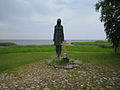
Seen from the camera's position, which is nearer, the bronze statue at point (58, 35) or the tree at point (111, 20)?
the bronze statue at point (58, 35)

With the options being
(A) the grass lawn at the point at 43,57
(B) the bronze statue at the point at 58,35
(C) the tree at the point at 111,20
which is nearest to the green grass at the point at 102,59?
(A) the grass lawn at the point at 43,57

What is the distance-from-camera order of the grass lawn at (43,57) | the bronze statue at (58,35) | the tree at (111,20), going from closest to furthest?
the grass lawn at (43,57)
the bronze statue at (58,35)
the tree at (111,20)

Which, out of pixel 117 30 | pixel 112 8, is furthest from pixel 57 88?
pixel 112 8

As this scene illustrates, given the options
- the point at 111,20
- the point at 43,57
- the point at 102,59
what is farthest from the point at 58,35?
the point at 111,20

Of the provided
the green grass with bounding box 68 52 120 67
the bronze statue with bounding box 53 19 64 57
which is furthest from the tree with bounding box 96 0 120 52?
the bronze statue with bounding box 53 19 64 57

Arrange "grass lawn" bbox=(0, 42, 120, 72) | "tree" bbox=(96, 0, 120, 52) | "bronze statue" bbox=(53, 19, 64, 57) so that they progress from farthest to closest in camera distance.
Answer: "tree" bbox=(96, 0, 120, 52), "bronze statue" bbox=(53, 19, 64, 57), "grass lawn" bbox=(0, 42, 120, 72)

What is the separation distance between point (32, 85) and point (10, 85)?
1.00m

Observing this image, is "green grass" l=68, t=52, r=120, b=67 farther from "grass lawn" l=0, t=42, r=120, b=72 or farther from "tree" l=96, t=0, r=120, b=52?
"tree" l=96, t=0, r=120, b=52

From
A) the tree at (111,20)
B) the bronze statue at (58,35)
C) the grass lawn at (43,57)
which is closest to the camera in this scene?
the grass lawn at (43,57)

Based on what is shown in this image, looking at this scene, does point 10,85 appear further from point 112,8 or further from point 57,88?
point 112,8

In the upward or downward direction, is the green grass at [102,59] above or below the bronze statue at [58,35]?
below

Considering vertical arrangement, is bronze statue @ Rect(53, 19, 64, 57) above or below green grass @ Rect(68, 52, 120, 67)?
above

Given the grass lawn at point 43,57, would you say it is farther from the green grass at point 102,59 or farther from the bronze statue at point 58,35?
the bronze statue at point 58,35

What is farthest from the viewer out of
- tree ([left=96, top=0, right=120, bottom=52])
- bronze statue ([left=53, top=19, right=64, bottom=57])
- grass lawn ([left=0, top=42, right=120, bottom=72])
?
tree ([left=96, top=0, right=120, bottom=52])
